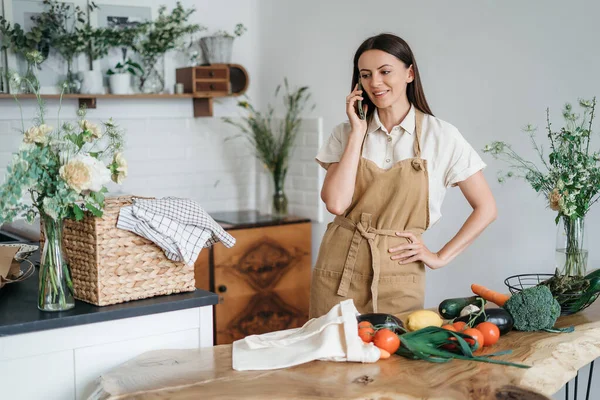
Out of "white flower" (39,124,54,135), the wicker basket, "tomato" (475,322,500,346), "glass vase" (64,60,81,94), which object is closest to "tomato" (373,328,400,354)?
"tomato" (475,322,500,346)

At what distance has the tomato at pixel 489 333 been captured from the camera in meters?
2.32

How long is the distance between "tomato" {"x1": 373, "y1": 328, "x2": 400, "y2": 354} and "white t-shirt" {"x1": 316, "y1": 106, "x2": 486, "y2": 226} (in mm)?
905

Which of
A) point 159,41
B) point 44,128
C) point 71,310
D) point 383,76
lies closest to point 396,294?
point 383,76

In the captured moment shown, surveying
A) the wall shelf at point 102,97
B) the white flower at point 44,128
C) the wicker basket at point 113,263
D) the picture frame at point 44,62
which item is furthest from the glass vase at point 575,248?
the picture frame at point 44,62

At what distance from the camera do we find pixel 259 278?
497cm

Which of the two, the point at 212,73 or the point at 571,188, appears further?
the point at 212,73

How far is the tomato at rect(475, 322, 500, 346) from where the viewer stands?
2324 mm

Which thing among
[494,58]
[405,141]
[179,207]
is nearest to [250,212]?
[494,58]

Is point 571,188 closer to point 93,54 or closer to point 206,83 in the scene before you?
point 206,83

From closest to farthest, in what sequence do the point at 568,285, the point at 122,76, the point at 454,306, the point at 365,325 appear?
the point at 365,325, the point at 454,306, the point at 568,285, the point at 122,76

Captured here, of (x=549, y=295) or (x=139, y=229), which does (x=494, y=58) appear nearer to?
(x=549, y=295)

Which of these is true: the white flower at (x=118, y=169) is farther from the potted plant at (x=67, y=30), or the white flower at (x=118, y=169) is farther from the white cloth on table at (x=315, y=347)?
the potted plant at (x=67, y=30)

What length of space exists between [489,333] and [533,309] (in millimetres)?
237

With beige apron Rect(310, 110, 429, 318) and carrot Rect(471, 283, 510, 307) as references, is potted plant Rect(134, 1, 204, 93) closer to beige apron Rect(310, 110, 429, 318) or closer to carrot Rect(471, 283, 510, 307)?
beige apron Rect(310, 110, 429, 318)
